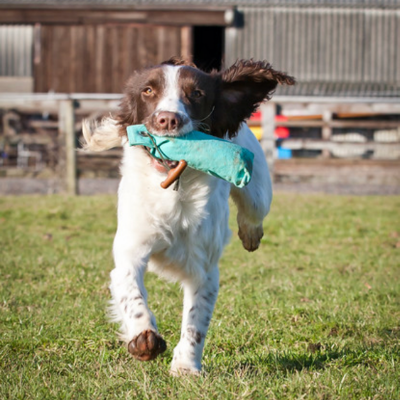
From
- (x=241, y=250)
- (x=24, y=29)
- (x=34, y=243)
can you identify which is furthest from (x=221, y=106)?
(x=24, y=29)

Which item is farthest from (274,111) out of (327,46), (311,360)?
(311,360)

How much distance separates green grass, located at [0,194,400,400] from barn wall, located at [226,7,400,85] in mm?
12166

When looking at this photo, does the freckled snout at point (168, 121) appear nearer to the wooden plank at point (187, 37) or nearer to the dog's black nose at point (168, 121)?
the dog's black nose at point (168, 121)

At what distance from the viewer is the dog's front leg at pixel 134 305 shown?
8.81ft

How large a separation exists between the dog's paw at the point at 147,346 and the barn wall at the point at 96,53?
1648cm

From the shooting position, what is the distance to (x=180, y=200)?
10.7 feet

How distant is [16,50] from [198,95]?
17131 mm

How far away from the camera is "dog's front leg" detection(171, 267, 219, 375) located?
3.08m

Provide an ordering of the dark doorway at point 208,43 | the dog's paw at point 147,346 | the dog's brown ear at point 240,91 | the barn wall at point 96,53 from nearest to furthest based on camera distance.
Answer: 1. the dog's paw at point 147,346
2. the dog's brown ear at point 240,91
3. the barn wall at point 96,53
4. the dark doorway at point 208,43

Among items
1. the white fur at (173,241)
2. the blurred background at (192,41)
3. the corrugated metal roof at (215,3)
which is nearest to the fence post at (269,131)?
the blurred background at (192,41)

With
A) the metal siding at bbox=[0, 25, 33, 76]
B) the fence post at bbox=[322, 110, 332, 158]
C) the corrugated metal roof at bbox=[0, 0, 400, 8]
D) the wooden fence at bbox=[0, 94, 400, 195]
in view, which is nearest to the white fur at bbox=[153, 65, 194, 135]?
the wooden fence at bbox=[0, 94, 400, 195]

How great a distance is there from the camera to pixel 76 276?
506cm

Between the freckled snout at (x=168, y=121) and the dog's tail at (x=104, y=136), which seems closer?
the freckled snout at (x=168, y=121)

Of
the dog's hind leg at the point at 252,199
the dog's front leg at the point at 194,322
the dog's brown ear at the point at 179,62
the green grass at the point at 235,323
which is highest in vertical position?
the dog's brown ear at the point at 179,62
